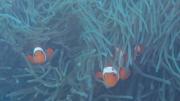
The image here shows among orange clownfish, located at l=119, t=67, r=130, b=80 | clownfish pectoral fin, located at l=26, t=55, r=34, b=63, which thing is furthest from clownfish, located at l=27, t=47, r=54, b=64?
orange clownfish, located at l=119, t=67, r=130, b=80

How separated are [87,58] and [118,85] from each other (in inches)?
14.2

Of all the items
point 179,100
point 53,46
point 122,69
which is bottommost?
point 179,100

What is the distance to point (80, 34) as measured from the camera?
10.7 ft

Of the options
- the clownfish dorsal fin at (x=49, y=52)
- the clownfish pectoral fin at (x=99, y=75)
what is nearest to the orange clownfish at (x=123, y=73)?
the clownfish pectoral fin at (x=99, y=75)

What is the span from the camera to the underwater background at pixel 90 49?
296 centimetres

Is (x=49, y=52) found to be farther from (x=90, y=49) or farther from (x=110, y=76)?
(x=110, y=76)

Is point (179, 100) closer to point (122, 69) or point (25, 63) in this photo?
point (122, 69)

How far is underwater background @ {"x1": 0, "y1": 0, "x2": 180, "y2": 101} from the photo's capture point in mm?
2961

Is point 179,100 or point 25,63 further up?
point 25,63

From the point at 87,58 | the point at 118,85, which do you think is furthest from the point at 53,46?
the point at 118,85

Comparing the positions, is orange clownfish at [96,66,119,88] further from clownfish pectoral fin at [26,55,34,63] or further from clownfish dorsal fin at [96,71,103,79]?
clownfish pectoral fin at [26,55,34,63]

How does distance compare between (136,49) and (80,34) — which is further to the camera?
(80,34)

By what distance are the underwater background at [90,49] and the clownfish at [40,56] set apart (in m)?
0.05

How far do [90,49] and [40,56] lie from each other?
0.44m
